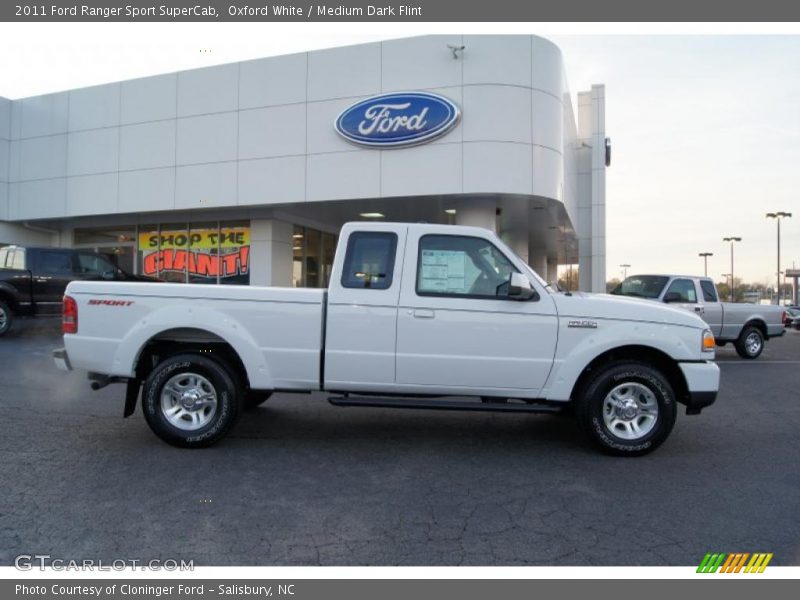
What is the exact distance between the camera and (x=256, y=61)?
51.8 feet

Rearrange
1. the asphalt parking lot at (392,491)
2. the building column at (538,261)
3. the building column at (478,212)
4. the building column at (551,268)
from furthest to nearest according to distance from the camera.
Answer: the building column at (551,268) → the building column at (538,261) → the building column at (478,212) → the asphalt parking lot at (392,491)

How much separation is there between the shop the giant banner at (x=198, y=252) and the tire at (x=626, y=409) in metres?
14.5

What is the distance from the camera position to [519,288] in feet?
16.6

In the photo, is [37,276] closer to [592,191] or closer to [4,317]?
[4,317]

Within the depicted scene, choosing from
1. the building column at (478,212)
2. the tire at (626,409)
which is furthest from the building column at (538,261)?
the tire at (626,409)

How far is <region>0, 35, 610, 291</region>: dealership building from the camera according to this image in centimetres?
1404

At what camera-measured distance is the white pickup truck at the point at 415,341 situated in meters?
5.21

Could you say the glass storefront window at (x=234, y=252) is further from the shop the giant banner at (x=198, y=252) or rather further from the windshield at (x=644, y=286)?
the windshield at (x=644, y=286)

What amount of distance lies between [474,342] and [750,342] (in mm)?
11157

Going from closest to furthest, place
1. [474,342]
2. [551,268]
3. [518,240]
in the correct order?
1. [474,342]
2. [518,240]
3. [551,268]

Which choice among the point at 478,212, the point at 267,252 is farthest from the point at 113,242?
the point at 478,212

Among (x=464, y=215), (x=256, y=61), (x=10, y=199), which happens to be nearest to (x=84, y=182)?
(x=10, y=199)

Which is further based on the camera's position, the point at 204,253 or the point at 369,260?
the point at 204,253

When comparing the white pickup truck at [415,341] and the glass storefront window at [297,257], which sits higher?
the glass storefront window at [297,257]
